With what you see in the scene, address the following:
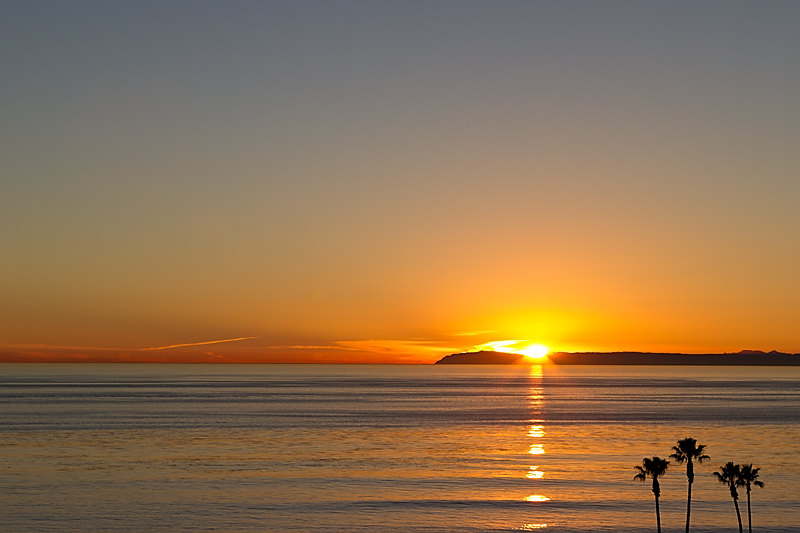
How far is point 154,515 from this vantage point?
62438 mm

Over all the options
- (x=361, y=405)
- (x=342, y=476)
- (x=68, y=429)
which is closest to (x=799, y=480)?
(x=342, y=476)

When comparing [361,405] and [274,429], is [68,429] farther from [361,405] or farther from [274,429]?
[361,405]

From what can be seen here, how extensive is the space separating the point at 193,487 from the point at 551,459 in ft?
126

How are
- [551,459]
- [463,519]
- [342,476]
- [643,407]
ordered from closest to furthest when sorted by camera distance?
[463,519] < [342,476] < [551,459] < [643,407]

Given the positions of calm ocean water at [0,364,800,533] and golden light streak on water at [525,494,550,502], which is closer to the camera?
calm ocean water at [0,364,800,533]

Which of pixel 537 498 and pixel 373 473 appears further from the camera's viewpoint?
pixel 373 473

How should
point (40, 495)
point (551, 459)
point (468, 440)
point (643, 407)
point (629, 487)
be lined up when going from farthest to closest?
1. point (643, 407)
2. point (468, 440)
3. point (551, 459)
4. point (629, 487)
5. point (40, 495)

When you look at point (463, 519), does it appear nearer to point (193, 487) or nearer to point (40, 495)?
point (193, 487)

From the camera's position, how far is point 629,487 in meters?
73.1

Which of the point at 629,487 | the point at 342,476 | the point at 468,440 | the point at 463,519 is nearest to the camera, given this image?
the point at 463,519

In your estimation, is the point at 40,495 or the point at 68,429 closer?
the point at 40,495

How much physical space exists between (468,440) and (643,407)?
8449cm

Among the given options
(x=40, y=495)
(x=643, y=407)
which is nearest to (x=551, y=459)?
(x=40, y=495)

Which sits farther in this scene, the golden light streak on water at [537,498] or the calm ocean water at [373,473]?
the golden light streak on water at [537,498]
